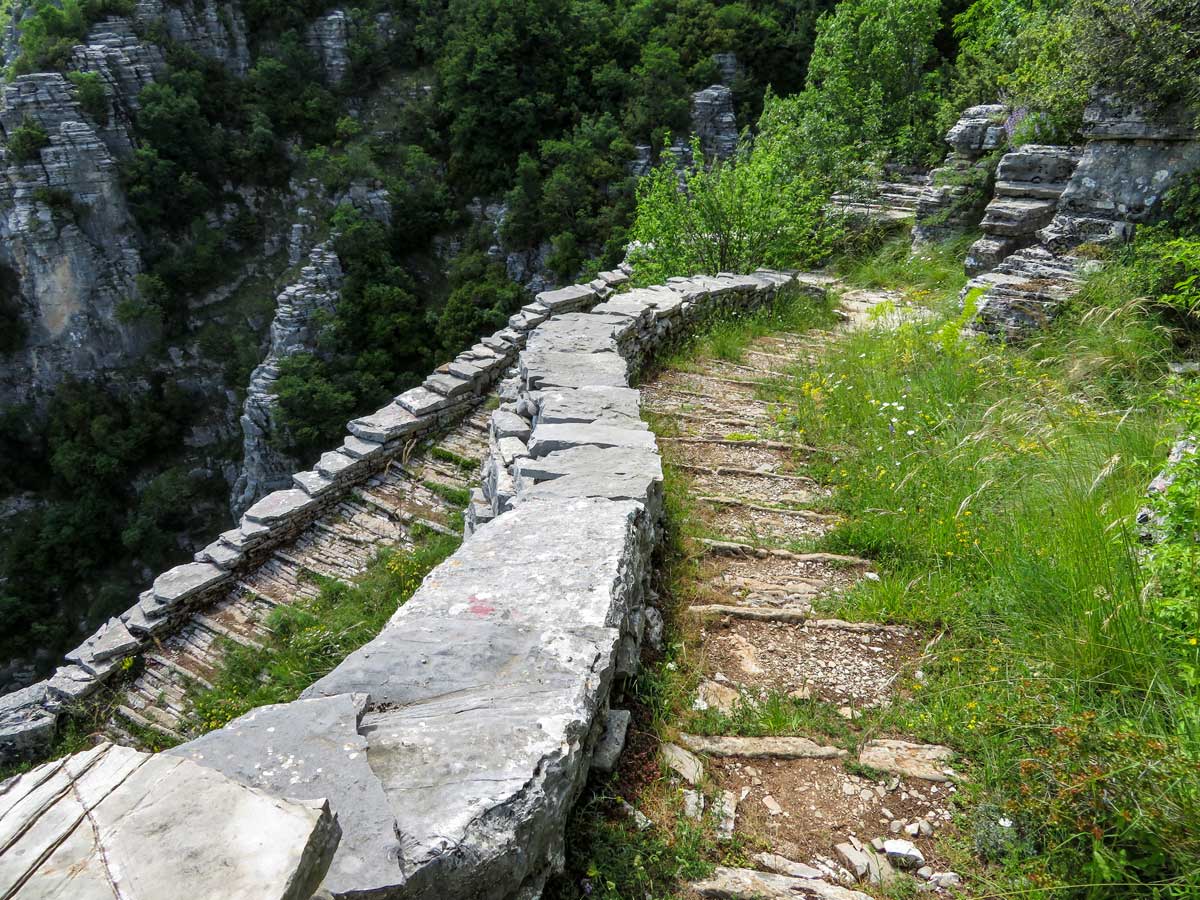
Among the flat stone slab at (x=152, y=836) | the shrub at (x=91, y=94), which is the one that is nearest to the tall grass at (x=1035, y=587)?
the flat stone slab at (x=152, y=836)

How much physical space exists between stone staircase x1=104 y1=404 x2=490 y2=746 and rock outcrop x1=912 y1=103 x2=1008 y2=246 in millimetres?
7035

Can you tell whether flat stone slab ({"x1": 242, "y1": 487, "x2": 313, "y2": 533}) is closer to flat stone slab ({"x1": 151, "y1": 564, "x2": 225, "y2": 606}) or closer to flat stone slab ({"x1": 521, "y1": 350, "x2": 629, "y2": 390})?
flat stone slab ({"x1": 151, "y1": 564, "x2": 225, "y2": 606})

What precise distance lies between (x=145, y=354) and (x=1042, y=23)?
30933 millimetres

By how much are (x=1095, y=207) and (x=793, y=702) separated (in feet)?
23.0

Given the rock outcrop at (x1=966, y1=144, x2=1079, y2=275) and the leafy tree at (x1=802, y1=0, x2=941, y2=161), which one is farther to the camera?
the leafy tree at (x1=802, y1=0, x2=941, y2=161)

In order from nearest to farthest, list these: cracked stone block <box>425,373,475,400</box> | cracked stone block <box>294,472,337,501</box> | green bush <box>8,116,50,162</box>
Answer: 1. cracked stone block <box>294,472,337,501</box>
2. cracked stone block <box>425,373,475,400</box>
3. green bush <box>8,116,50,162</box>

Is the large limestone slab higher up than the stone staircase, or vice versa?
the large limestone slab

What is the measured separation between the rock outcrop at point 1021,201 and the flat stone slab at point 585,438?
6.54 metres

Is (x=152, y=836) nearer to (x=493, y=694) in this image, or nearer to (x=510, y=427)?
(x=493, y=694)

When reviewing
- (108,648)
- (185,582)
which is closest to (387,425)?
(185,582)

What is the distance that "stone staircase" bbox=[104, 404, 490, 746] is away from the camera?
18.6ft

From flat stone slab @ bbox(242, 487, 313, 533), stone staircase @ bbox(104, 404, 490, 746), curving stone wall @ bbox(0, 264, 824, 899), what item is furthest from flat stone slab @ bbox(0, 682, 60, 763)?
curving stone wall @ bbox(0, 264, 824, 899)

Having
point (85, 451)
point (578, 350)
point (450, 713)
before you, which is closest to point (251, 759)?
point (450, 713)

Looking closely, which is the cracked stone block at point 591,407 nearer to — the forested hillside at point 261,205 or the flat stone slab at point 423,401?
the flat stone slab at point 423,401
